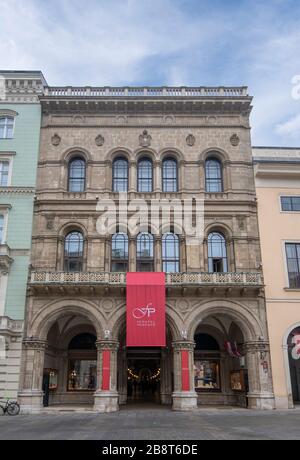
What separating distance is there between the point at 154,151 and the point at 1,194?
36.4 ft

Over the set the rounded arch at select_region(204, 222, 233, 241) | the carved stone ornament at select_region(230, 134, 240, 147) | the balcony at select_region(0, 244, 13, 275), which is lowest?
the balcony at select_region(0, 244, 13, 275)

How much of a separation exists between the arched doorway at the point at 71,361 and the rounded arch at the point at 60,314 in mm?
2163

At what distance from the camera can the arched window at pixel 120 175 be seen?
30.5 m

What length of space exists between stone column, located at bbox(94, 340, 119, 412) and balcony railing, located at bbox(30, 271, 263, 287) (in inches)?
151

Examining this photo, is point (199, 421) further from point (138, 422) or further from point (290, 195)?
point (290, 195)

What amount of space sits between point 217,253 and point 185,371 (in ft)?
26.5

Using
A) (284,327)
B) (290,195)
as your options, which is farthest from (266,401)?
(290,195)

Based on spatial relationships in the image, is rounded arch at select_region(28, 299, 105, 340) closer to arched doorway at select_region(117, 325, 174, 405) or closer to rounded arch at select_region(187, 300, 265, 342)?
arched doorway at select_region(117, 325, 174, 405)

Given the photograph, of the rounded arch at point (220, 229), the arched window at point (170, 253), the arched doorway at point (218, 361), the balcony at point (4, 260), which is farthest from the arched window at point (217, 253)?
the balcony at point (4, 260)

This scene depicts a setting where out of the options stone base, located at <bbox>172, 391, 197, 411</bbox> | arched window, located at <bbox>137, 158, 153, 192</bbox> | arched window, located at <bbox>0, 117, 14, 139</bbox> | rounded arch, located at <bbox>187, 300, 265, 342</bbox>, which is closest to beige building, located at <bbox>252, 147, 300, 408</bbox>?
rounded arch, located at <bbox>187, 300, 265, 342</bbox>

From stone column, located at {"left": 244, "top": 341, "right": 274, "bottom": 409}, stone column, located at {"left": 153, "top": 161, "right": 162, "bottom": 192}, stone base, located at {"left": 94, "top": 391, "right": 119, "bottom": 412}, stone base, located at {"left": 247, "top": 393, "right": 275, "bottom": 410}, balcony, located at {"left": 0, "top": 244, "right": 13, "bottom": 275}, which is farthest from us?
stone column, located at {"left": 153, "top": 161, "right": 162, "bottom": 192}

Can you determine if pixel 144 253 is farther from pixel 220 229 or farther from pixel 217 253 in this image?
pixel 220 229

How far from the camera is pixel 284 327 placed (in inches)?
1048

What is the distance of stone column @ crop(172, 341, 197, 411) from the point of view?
24828mm
